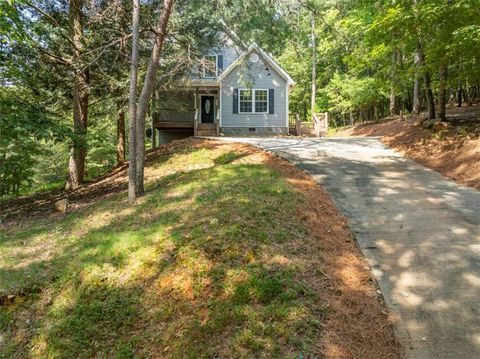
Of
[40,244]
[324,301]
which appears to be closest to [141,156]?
[40,244]

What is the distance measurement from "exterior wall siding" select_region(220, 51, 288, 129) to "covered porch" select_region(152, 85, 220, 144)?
541 mm

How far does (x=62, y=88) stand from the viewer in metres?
12.3

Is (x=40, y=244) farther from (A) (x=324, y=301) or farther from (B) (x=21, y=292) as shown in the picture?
(A) (x=324, y=301)

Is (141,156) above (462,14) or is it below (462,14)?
below

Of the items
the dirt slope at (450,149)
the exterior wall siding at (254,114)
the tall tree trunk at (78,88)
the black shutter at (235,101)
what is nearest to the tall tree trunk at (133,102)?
the tall tree trunk at (78,88)

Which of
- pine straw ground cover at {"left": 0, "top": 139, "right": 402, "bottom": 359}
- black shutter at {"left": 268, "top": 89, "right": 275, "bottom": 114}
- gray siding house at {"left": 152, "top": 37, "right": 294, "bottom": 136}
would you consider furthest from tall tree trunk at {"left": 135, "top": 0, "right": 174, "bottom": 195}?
black shutter at {"left": 268, "top": 89, "right": 275, "bottom": 114}

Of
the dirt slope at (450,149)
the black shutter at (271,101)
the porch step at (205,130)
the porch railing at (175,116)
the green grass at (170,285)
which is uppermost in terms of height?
the black shutter at (271,101)

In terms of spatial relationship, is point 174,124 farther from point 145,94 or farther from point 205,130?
point 145,94

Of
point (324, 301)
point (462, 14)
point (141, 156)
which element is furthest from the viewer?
point (462, 14)

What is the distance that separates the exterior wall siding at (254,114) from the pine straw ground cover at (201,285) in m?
14.7

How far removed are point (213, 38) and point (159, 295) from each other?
34.8 ft

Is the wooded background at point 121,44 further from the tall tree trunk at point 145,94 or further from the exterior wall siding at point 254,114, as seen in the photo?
the exterior wall siding at point 254,114

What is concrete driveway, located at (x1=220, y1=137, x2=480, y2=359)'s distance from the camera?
A: 3.74 metres

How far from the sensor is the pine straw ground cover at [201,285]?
375cm
